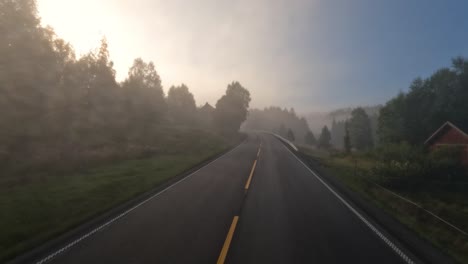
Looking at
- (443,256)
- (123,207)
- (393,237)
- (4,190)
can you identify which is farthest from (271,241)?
(4,190)

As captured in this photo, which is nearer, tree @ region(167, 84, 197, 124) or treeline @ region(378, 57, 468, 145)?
treeline @ region(378, 57, 468, 145)

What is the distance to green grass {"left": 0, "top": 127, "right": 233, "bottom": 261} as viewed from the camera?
7.36 meters

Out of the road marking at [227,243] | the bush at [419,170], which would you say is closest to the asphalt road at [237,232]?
the road marking at [227,243]

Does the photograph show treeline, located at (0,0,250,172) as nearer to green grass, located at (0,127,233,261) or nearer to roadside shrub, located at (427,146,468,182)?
green grass, located at (0,127,233,261)

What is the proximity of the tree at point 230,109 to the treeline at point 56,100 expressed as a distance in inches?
840

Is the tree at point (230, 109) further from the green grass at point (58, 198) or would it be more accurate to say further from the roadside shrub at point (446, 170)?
the green grass at point (58, 198)

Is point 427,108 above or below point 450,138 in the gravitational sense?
above

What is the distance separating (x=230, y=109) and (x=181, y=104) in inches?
848

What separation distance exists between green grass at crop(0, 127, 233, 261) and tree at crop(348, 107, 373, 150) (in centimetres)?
7293

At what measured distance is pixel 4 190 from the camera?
1130cm

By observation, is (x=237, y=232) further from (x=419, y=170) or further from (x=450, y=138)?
(x=450, y=138)

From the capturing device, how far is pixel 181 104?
83.2 m

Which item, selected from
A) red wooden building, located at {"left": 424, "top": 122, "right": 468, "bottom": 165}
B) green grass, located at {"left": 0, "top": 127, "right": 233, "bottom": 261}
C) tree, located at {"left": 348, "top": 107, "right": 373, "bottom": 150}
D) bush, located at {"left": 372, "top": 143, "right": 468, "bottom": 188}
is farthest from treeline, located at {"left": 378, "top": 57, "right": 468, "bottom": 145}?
green grass, located at {"left": 0, "top": 127, "right": 233, "bottom": 261}

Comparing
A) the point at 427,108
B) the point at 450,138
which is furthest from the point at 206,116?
the point at 450,138
